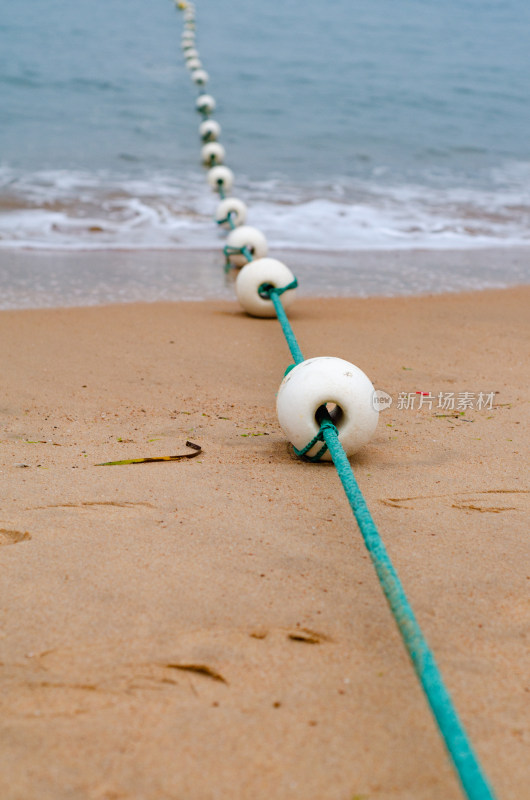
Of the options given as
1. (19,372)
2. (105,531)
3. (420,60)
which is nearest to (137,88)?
(420,60)

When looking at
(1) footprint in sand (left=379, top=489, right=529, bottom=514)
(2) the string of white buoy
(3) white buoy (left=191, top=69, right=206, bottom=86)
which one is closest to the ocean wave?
(2) the string of white buoy

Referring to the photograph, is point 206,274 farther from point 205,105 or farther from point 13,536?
point 205,105

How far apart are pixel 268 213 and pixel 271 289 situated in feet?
11.9

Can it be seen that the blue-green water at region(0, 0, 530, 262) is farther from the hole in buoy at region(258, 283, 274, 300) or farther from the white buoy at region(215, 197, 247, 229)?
the hole in buoy at region(258, 283, 274, 300)

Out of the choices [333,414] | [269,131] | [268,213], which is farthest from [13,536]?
[269,131]

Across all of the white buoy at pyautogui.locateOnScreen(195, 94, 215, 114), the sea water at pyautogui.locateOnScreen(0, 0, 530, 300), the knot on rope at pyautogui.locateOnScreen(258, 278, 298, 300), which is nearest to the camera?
the knot on rope at pyautogui.locateOnScreen(258, 278, 298, 300)

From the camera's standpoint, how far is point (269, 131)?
1223cm

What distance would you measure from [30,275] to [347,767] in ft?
16.3

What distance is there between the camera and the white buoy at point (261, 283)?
15.2 feet

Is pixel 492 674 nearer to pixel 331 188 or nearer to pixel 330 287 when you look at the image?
pixel 330 287

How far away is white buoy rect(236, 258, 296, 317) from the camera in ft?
15.2

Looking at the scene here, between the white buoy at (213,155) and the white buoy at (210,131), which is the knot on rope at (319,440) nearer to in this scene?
the white buoy at (213,155)

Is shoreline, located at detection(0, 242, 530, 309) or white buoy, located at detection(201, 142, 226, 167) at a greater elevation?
white buoy, located at detection(201, 142, 226, 167)

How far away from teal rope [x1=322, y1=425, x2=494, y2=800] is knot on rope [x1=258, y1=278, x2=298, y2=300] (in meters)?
2.67
